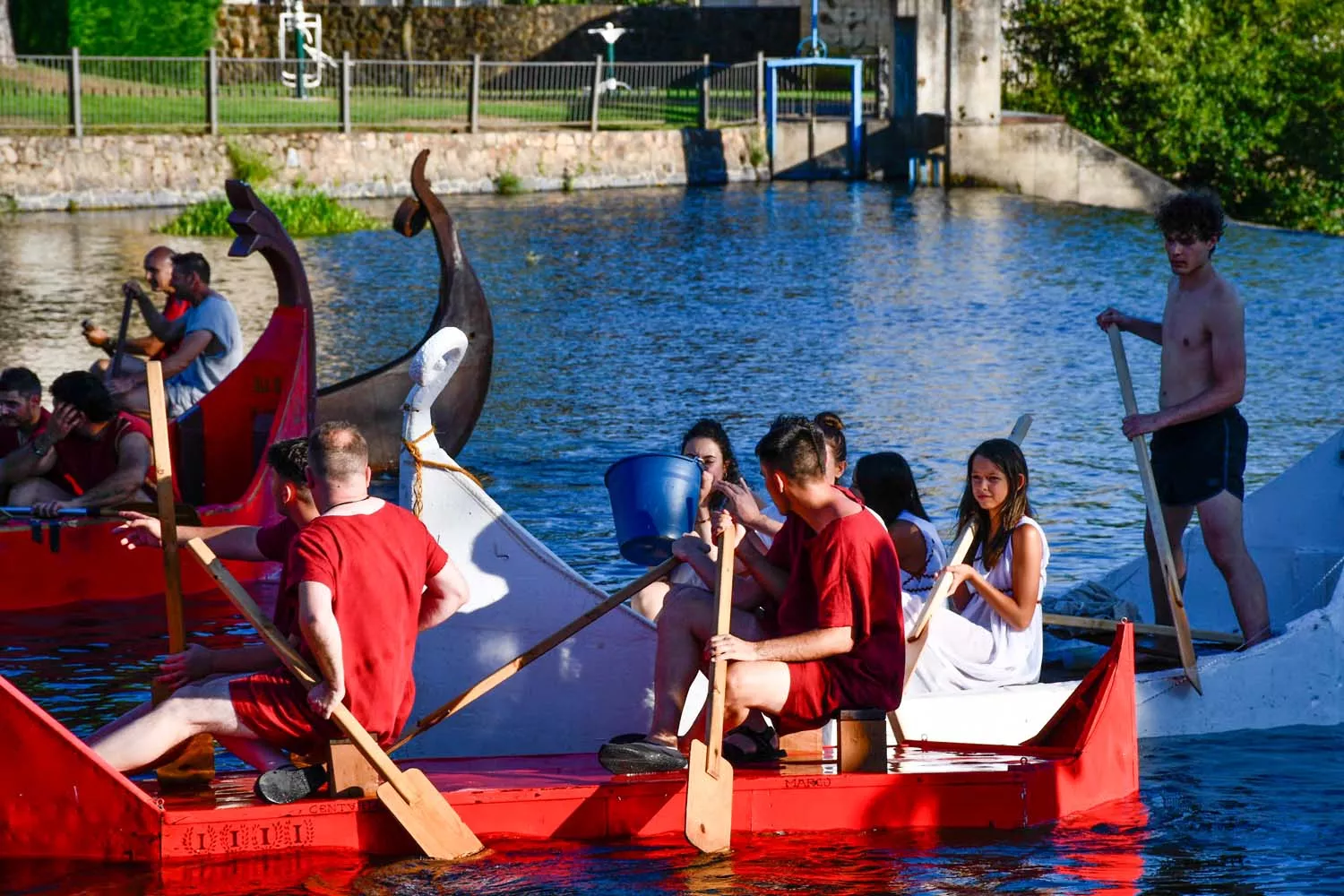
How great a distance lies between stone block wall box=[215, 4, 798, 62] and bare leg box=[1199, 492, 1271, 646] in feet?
114

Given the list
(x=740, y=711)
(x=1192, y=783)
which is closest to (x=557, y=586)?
(x=740, y=711)

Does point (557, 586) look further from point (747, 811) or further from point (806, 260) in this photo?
point (806, 260)

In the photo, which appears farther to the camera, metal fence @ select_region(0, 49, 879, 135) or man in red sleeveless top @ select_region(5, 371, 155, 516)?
metal fence @ select_region(0, 49, 879, 135)

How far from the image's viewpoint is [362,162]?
29.7 meters

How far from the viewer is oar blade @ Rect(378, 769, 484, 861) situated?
5.50m

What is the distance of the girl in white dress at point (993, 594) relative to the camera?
6.40m

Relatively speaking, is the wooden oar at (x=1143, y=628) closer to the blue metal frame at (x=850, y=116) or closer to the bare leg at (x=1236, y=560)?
the bare leg at (x=1236, y=560)

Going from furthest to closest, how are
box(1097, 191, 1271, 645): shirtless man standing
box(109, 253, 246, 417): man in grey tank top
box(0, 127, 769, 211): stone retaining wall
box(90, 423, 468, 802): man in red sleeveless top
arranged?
box(0, 127, 769, 211): stone retaining wall → box(109, 253, 246, 417): man in grey tank top → box(1097, 191, 1271, 645): shirtless man standing → box(90, 423, 468, 802): man in red sleeveless top

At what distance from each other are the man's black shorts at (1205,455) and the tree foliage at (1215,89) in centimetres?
2203

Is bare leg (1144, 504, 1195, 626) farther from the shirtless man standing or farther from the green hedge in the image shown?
the green hedge

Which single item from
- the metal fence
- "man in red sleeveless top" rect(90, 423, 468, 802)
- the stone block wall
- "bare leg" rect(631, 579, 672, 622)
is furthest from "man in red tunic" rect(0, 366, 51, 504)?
the stone block wall

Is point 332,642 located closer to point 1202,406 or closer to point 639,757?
point 639,757

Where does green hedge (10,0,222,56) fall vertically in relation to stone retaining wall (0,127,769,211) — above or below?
above

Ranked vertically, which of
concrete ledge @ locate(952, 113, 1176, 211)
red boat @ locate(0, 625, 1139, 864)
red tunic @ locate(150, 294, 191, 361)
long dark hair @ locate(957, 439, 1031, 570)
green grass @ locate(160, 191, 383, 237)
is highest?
concrete ledge @ locate(952, 113, 1176, 211)
